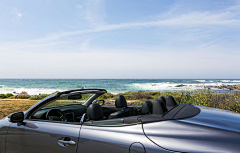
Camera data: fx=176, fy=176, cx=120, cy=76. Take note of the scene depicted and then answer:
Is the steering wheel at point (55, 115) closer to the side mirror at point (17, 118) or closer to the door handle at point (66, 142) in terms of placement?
the side mirror at point (17, 118)

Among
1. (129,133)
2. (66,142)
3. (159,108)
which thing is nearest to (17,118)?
(66,142)

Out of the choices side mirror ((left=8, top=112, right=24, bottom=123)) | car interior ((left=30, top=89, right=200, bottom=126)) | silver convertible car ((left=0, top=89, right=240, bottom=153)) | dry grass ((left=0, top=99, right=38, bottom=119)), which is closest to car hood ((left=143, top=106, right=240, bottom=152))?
silver convertible car ((left=0, top=89, right=240, bottom=153))

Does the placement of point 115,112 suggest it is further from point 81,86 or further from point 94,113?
point 81,86

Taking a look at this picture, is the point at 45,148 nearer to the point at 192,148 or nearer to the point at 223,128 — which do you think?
the point at 192,148

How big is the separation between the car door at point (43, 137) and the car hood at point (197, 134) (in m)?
0.99

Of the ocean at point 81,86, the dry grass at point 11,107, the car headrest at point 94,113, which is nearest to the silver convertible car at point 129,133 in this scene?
the car headrest at point 94,113

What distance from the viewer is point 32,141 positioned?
2539 millimetres

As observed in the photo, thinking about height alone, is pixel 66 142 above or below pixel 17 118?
below

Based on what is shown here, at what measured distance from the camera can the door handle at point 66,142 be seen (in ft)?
7.07

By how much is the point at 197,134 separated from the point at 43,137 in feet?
6.52

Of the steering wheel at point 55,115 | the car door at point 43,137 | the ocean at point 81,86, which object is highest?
the steering wheel at point 55,115

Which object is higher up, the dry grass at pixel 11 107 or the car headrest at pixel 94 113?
the car headrest at pixel 94 113

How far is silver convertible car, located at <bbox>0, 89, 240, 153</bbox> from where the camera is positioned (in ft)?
5.13

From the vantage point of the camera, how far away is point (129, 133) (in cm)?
187
